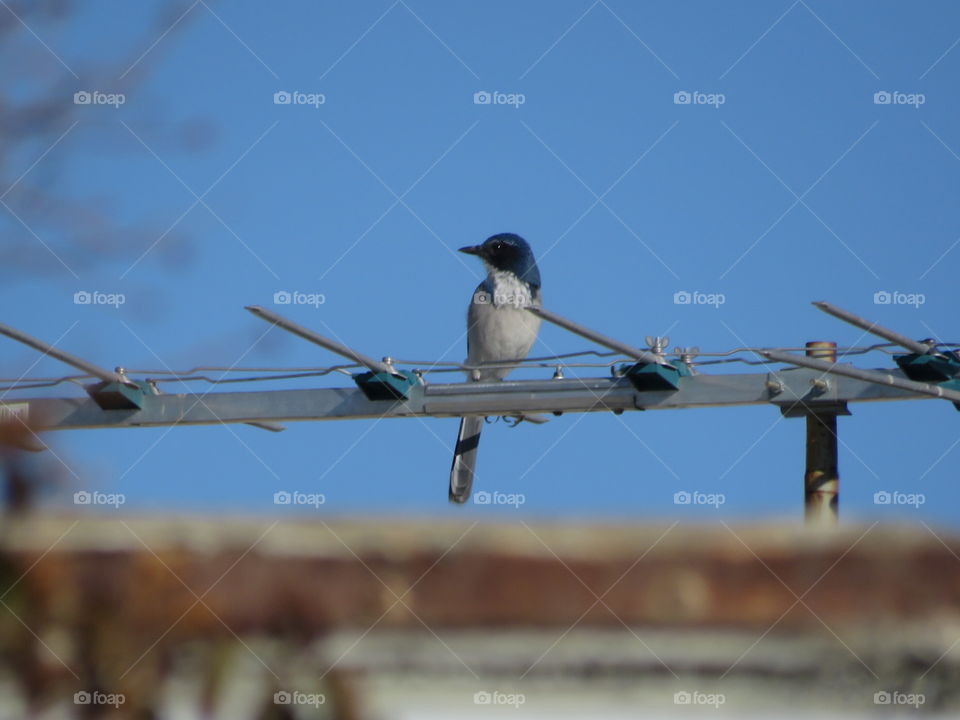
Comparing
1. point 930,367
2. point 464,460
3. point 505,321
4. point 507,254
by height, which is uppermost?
point 507,254

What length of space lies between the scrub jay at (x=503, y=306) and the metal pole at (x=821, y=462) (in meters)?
3.16

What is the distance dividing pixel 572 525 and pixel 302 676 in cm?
88

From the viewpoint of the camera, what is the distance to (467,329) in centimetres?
917

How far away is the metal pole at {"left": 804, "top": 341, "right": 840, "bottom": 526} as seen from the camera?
540 centimetres

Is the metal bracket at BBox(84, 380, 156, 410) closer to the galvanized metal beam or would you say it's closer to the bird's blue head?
the galvanized metal beam

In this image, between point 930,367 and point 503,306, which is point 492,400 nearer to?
point 930,367

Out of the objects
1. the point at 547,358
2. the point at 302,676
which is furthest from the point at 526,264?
the point at 302,676

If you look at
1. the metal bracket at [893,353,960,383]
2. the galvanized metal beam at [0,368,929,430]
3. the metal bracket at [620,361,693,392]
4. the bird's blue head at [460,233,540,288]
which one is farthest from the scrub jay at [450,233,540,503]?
the metal bracket at [893,353,960,383]

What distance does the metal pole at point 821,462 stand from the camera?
17.7ft

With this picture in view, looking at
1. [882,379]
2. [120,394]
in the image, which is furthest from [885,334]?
[120,394]

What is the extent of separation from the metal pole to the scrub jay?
10.4ft

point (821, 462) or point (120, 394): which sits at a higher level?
point (120, 394)

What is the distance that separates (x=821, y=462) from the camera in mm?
5535

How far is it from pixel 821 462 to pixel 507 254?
359 centimetres
